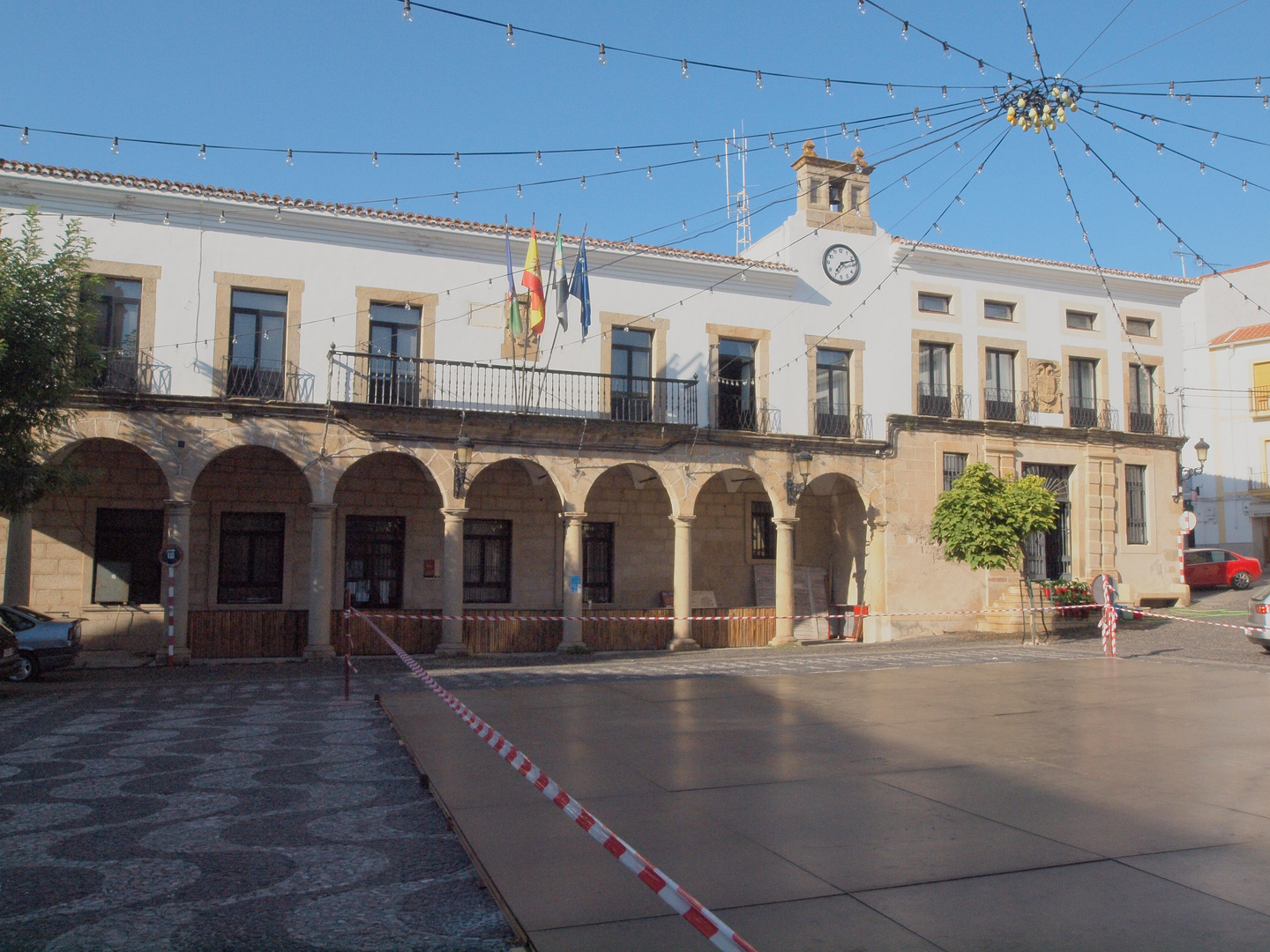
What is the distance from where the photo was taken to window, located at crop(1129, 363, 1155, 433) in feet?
79.7

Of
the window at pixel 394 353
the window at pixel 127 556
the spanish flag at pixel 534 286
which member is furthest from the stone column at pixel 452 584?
the window at pixel 127 556

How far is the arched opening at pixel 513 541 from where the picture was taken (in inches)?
786

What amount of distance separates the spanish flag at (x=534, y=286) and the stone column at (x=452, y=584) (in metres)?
3.65

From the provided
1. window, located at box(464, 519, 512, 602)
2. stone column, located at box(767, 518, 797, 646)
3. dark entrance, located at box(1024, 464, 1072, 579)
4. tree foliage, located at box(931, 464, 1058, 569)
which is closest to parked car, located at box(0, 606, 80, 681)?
window, located at box(464, 519, 512, 602)

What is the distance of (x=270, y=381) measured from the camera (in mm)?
17344

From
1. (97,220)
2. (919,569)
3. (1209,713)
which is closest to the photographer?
(1209,713)

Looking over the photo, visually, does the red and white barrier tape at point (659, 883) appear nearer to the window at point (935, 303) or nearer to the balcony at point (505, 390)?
the balcony at point (505, 390)

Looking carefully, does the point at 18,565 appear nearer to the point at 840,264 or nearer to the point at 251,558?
the point at 251,558

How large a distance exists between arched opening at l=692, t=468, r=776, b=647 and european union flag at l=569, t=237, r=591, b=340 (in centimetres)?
484

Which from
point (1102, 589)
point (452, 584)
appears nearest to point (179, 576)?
point (452, 584)

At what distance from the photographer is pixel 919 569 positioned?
21578 millimetres

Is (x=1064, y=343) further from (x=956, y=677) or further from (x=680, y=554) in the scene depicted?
(x=956, y=677)

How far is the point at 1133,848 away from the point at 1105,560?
780 inches

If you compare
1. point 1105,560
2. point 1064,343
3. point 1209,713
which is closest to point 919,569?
point 1105,560
